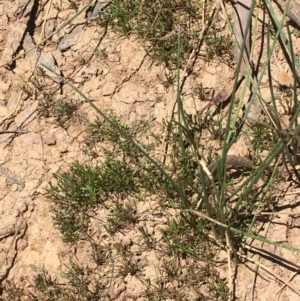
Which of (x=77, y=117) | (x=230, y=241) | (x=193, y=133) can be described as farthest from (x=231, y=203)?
(x=77, y=117)

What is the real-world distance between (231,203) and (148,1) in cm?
115

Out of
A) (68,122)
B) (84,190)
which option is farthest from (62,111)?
(84,190)

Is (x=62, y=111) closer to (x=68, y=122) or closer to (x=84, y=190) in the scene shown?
(x=68, y=122)

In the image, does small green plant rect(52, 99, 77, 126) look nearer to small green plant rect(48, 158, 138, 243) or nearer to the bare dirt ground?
the bare dirt ground

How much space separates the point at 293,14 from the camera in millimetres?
2623

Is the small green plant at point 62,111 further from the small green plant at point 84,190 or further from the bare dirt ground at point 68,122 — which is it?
the small green plant at point 84,190

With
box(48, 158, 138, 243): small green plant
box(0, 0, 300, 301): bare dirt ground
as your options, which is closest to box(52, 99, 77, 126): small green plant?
box(0, 0, 300, 301): bare dirt ground

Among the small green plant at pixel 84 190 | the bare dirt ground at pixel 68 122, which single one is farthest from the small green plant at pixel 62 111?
the small green plant at pixel 84 190

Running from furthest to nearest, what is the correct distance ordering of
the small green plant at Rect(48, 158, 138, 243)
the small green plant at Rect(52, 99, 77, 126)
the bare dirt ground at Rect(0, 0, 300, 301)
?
the small green plant at Rect(52, 99, 77, 126) < the small green plant at Rect(48, 158, 138, 243) < the bare dirt ground at Rect(0, 0, 300, 301)

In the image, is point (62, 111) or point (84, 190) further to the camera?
point (62, 111)

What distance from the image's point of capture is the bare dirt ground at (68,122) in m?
2.44

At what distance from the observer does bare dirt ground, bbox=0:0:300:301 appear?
2.44 meters

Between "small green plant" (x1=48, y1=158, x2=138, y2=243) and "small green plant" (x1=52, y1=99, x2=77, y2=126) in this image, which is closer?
"small green plant" (x1=48, y1=158, x2=138, y2=243)

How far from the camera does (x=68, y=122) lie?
8.90ft
